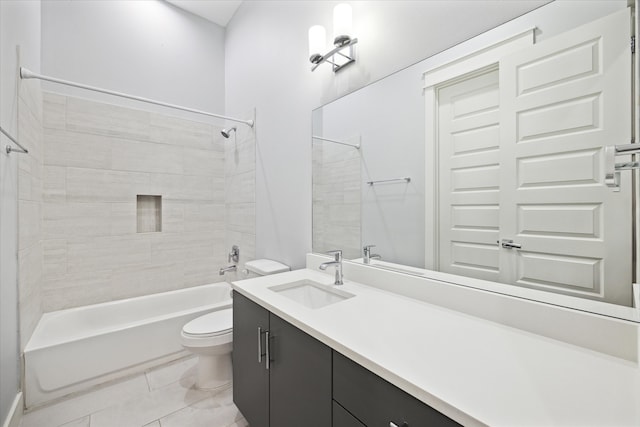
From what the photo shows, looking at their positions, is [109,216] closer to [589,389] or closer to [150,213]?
[150,213]

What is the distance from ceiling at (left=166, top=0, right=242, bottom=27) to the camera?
2717 mm

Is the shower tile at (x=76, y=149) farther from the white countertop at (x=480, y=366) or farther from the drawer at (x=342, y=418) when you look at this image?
the drawer at (x=342, y=418)

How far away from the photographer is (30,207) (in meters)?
1.83

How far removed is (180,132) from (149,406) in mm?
2349

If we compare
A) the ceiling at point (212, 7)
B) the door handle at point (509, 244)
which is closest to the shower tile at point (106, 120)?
the ceiling at point (212, 7)

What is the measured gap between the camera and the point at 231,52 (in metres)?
2.96

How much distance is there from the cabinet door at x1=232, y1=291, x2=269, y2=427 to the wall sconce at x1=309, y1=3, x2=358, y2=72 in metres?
1.43

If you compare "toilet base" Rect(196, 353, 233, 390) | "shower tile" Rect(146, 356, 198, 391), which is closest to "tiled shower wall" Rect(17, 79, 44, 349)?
"shower tile" Rect(146, 356, 198, 391)

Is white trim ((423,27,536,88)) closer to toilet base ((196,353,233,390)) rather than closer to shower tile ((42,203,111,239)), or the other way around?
toilet base ((196,353,233,390))

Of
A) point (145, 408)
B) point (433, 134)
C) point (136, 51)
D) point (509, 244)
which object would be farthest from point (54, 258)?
point (509, 244)

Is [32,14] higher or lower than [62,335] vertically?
higher

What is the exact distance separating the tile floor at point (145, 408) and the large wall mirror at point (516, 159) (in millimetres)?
1298

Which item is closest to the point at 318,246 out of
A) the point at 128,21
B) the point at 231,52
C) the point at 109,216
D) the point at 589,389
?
the point at 589,389

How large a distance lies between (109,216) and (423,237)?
104 inches
